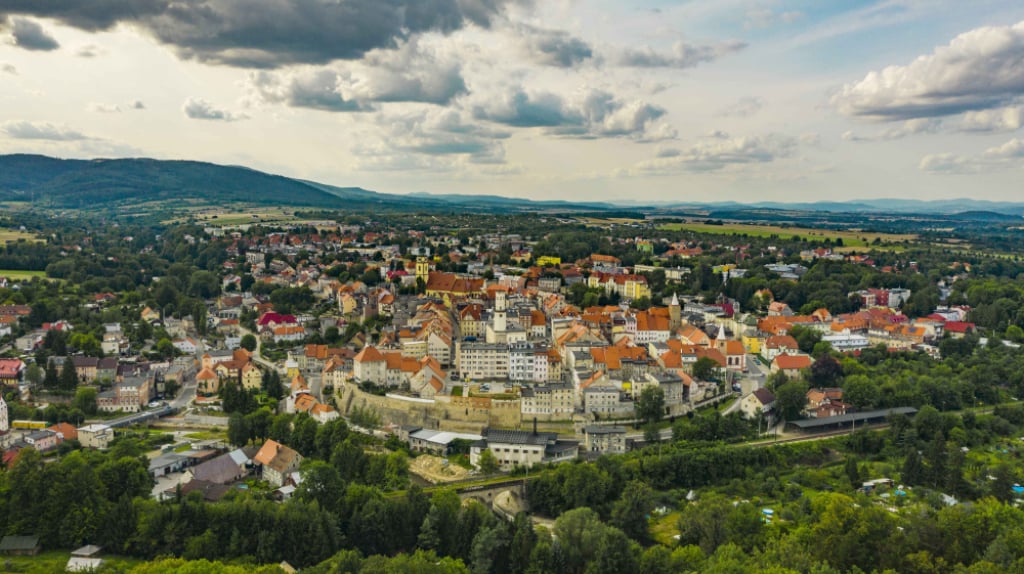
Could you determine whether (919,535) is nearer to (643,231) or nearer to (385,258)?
(385,258)

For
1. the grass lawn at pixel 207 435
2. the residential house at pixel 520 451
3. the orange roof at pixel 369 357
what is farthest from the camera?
the orange roof at pixel 369 357

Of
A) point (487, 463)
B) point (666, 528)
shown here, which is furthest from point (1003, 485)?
point (487, 463)

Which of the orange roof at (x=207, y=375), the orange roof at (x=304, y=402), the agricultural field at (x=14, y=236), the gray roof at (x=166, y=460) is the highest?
the agricultural field at (x=14, y=236)

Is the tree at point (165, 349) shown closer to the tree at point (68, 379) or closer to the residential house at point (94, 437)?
the tree at point (68, 379)

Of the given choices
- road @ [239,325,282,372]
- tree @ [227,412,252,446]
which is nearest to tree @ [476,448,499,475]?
tree @ [227,412,252,446]

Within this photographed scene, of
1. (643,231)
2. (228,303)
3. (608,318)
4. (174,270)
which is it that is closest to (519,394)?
(608,318)

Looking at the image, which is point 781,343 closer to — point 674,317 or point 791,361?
point 791,361

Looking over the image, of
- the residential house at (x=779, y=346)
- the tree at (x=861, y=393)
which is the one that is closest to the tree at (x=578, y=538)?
the tree at (x=861, y=393)
